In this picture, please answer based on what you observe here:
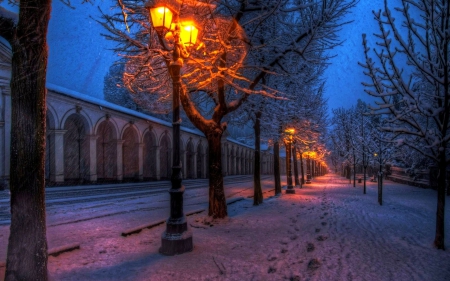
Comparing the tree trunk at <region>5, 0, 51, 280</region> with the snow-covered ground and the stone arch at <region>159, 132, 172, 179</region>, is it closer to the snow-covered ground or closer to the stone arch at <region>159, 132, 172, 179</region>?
the snow-covered ground

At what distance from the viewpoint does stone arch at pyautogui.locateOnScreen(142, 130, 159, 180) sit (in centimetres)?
3531

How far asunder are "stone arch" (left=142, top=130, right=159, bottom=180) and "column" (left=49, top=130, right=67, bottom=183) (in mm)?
12735

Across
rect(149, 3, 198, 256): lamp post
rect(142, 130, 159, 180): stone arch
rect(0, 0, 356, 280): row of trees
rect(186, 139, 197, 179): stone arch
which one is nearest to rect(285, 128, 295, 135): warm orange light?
rect(0, 0, 356, 280): row of trees

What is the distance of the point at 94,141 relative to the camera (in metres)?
25.8

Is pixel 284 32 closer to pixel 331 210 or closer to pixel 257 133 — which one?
pixel 257 133

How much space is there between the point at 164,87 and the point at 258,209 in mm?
5945

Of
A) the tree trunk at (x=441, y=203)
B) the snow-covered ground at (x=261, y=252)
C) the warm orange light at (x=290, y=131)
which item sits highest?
the warm orange light at (x=290, y=131)

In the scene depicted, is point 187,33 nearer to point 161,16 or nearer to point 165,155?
point 161,16

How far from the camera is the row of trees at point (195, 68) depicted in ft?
12.2

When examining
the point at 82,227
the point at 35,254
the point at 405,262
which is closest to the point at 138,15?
the point at 82,227

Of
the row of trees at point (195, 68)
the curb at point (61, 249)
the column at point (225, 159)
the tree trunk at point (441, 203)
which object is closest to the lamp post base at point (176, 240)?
the curb at point (61, 249)

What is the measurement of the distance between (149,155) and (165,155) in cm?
344

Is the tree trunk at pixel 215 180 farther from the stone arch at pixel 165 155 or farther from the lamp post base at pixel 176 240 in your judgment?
the stone arch at pixel 165 155

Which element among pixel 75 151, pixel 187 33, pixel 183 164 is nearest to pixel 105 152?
pixel 75 151
